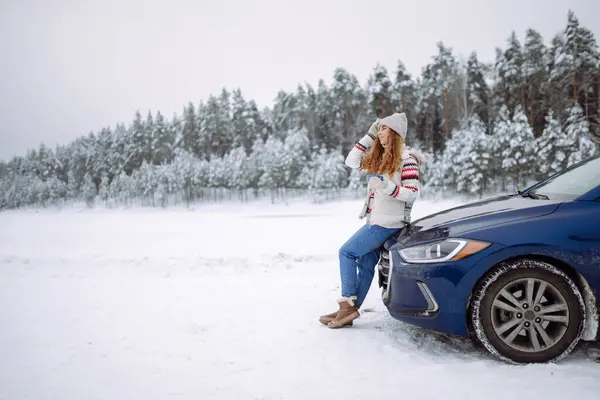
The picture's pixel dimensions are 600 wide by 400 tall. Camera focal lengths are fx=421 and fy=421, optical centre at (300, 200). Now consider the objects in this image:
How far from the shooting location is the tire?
9.82 ft

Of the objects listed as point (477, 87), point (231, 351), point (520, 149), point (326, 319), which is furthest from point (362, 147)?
point (477, 87)

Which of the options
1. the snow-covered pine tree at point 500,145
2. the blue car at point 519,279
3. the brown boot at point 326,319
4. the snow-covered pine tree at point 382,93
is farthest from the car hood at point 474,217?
the snow-covered pine tree at point 382,93

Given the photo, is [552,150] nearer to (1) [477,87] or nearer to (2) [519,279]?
(1) [477,87]

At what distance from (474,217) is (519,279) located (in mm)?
598

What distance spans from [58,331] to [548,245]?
4.49 m

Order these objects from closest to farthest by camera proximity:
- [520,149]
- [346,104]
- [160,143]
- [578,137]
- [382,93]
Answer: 1. [578,137]
2. [520,149]
3. [382,93]
4. [346,104]
5. [160,143]

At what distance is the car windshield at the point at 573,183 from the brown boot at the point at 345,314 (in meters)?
1.97

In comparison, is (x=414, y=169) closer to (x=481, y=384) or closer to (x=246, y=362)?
(x=481, y=384)

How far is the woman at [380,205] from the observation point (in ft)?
13.1

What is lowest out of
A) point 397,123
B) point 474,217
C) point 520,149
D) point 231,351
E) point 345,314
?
point 231,351

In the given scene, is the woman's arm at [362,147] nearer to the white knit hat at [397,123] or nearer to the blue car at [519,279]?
the white knit hat at [397,123]

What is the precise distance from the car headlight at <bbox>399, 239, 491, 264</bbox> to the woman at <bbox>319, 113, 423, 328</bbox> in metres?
0.60

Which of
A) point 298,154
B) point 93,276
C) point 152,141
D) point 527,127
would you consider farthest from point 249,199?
point 93,276

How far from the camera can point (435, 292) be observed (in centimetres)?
322
